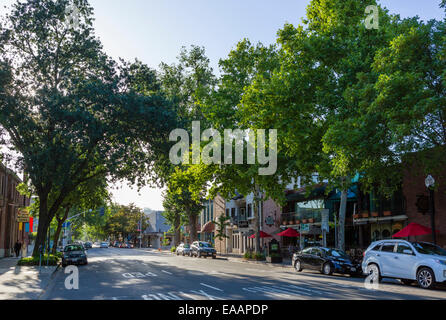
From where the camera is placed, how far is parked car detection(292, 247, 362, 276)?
21.8 m

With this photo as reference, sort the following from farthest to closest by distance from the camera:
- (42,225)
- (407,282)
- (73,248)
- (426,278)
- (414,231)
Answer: (73,248) < (42,225) < (414,231) < (407,282) < (426,278)

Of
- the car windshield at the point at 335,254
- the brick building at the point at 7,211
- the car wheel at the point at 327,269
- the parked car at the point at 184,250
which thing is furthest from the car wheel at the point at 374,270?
the parked car at the point at 184,250

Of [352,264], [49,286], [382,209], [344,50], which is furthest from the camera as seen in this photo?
[382,209]

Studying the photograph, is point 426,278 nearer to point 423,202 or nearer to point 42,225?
point 423,202

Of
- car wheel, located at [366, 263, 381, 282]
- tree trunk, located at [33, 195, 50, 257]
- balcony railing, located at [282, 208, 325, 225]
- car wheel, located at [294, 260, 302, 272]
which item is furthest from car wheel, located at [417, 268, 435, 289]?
tree trunk, located at [33, 195, 50, 257]

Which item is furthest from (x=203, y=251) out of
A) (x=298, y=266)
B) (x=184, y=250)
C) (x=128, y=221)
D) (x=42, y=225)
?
(x=128, y=221)

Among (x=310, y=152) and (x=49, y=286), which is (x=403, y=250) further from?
(x=49, y=286)

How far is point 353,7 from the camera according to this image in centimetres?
2528

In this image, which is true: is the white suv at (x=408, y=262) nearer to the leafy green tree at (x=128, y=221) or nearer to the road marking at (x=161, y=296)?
the road marking at (x=161, y=296)

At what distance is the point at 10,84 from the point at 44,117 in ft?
10.8

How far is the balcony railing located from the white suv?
20560mm

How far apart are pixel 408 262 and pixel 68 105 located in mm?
20043

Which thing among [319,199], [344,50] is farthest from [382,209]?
[344,50]

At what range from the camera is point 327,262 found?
22641 millimetres
